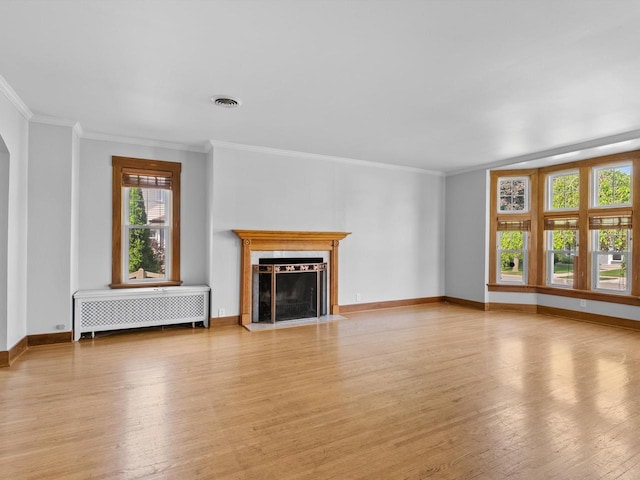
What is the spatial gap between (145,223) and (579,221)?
7054 mm

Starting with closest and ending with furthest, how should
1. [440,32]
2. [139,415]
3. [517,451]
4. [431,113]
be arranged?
[517,451] < [440,32] < [139,415] < [431,113]

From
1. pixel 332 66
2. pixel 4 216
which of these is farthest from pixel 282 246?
pixel 4 216

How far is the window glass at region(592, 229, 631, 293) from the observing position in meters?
5.54

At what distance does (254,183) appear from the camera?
18.2 ft

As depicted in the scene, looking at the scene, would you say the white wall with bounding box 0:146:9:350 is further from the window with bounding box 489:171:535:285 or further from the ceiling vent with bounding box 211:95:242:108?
the window with bounding box 489:171:535:285

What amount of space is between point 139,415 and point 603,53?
439 centimetres

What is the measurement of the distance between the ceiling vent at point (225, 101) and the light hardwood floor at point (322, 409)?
275cm

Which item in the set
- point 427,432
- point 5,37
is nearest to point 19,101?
point 5,37

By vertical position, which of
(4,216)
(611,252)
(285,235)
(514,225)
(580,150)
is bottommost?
(611,252)

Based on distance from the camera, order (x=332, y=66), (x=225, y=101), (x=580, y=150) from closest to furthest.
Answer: (x=332, y=66), (x=225, y=101), (x=580, y=150)

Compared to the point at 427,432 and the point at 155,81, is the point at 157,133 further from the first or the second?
the point at 427,432

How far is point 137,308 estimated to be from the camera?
4.79 meters

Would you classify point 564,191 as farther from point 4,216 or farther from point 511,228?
point 4,216

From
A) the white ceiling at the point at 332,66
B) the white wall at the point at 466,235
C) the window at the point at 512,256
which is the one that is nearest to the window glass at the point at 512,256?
the window at the point at 512,256
